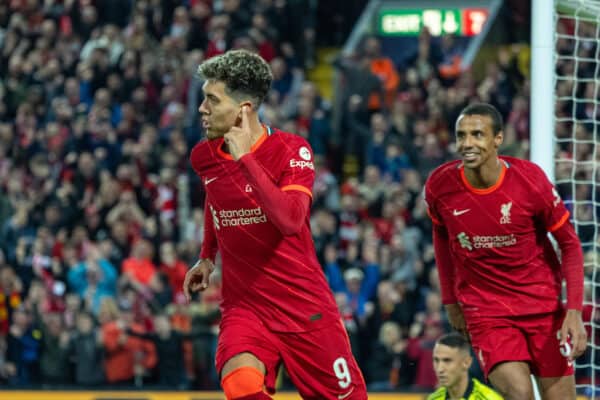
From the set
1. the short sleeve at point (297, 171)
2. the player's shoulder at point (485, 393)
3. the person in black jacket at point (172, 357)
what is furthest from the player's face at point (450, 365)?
the person in black jacket at point (172, 357)

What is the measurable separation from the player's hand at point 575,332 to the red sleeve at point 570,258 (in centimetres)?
12

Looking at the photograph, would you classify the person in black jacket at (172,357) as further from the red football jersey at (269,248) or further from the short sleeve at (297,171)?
the short sleeve at (297,171)

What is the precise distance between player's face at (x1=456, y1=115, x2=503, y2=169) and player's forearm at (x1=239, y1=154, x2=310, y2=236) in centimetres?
137

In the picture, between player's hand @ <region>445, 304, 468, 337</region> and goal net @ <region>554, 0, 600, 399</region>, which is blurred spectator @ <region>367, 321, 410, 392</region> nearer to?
goal net @ <region>554, 0, 600, 399</region>

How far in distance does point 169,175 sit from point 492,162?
28.8 ft

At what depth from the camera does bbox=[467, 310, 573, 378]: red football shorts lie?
22.9 feet

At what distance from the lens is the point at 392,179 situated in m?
14.7

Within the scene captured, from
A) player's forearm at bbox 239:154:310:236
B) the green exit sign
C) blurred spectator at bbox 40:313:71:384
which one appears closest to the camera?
player's forearm at bbox 239:154:310:236

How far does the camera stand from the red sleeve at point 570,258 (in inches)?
272

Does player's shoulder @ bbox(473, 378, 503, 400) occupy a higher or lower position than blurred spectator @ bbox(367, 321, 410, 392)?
higher

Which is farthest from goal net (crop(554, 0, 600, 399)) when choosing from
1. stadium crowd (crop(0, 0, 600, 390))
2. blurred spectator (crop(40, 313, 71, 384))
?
blurred spectator (crop(40, 313, 71, 384))

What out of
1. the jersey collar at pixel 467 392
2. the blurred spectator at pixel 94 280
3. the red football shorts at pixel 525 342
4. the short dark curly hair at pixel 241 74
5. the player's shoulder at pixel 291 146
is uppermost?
the short dark curly hair at pixel 241 74

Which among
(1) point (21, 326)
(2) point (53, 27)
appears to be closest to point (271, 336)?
(1) point (21, 326)

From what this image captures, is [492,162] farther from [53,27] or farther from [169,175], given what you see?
[53,27]
